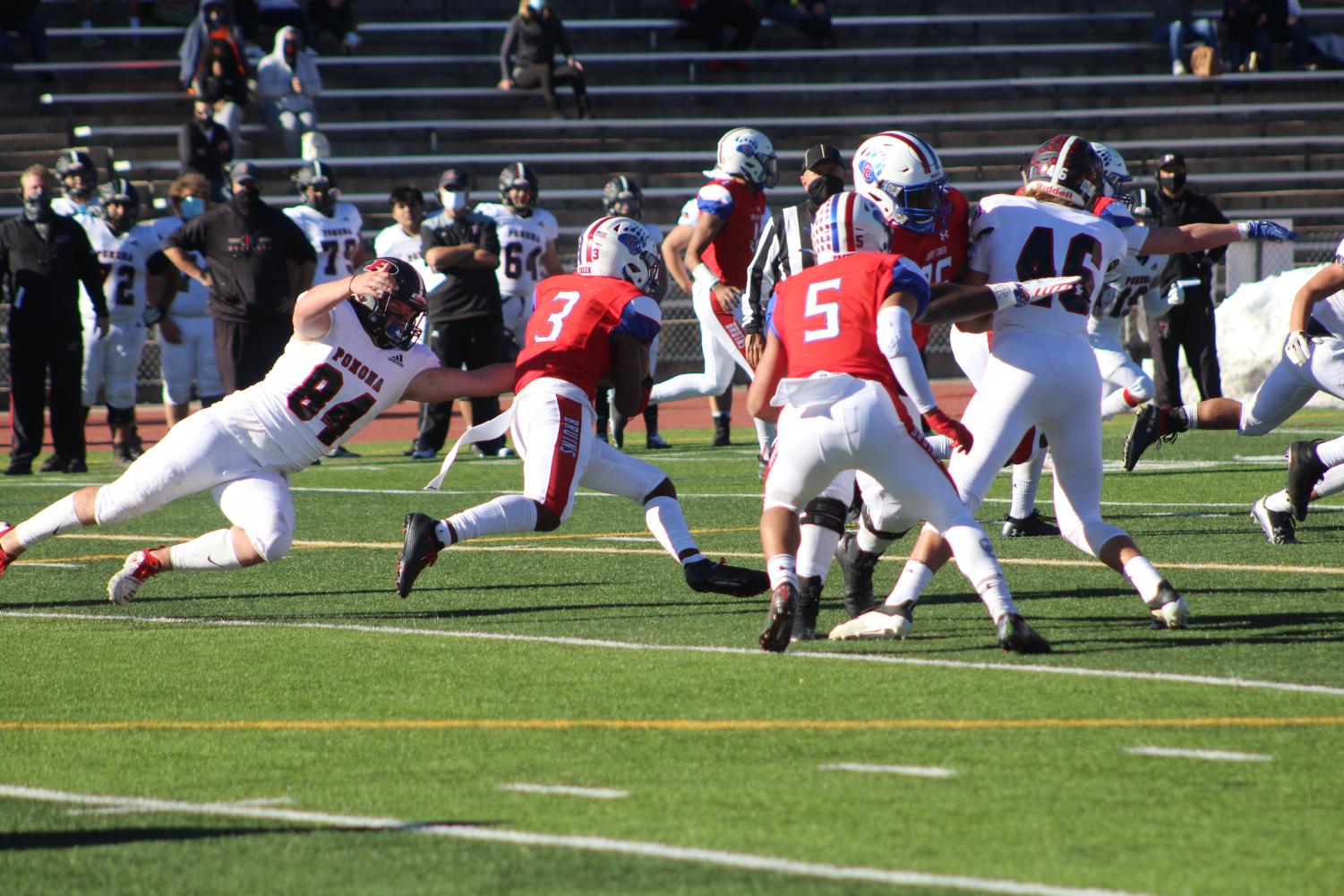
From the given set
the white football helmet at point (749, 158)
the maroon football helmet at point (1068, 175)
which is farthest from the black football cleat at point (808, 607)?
the white football helmet at point (749, 158)

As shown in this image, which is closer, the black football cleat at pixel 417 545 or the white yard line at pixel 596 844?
the white yard line at pixel 596 844

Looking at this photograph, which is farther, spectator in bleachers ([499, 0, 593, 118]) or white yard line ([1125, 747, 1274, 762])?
spectator in bleachers ([499, 0, 593, 118])

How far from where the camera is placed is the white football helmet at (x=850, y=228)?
634 cm

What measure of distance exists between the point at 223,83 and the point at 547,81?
4.70 m

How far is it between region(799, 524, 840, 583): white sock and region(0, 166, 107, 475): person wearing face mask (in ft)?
28.3

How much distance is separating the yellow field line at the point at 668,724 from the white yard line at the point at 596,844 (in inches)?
29.1

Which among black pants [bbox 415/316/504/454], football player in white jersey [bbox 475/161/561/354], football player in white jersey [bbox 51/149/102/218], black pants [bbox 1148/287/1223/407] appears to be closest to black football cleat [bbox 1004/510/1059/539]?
black pants [bbox 415/316/504/454]

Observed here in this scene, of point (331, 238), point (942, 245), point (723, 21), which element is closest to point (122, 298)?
Answer: point (331, 238)

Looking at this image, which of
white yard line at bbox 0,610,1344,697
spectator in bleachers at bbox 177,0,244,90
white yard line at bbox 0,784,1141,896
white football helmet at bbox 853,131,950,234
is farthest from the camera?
spectator in bleachers at bbox 177,0,244,90

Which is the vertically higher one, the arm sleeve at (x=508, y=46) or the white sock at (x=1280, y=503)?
the arm sleeve at (x=508, y=46)

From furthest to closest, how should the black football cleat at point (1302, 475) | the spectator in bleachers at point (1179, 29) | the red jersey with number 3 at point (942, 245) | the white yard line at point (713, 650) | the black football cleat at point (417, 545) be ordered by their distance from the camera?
the spectator in bleachers at point (1179, 29)
the black football cleat at point (1302, 475)
the black football cleat at point (417, 545)
the red jersey with number 3 at point (942, 245)
the white yard line at point (713, 650)

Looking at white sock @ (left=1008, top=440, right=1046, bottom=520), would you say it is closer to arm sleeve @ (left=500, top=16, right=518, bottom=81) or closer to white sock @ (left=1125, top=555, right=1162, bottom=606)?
white sock @ (left=1125, top=555, right=1162, bottom=606)

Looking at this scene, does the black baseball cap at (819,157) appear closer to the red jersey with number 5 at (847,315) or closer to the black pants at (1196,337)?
the red jersey with number 5 at (847,315)

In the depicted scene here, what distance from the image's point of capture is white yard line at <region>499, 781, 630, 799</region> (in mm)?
4367
